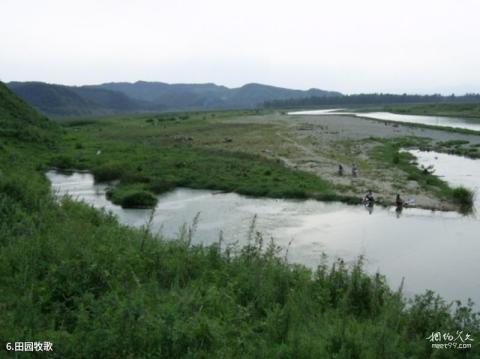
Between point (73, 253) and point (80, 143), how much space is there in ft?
183

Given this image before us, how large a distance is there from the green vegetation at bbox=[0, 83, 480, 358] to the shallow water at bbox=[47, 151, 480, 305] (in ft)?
19.6

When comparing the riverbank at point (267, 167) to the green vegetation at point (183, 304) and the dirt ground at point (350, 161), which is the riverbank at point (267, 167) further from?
the green vegetation at point (183, 304)

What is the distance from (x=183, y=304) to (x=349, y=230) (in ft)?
60.3

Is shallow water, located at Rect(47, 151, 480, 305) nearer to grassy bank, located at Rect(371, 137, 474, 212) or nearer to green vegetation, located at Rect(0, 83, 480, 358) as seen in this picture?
grassy bank, located at Rect(371, 137, 474, 212)

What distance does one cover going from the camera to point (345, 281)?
1367 centimetres

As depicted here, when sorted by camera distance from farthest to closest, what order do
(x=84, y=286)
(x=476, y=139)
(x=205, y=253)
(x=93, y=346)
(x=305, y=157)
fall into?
(x=476, y=139), (x=305, y=157), (x=205, y=253), (x=84, y=286), (x=93, y=346)

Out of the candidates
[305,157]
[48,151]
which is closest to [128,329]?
[305,157]

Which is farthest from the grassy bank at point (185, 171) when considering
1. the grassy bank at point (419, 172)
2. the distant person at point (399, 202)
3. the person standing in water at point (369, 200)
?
the grassy bank at point (419, 172)

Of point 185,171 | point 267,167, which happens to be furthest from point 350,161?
point 185,171

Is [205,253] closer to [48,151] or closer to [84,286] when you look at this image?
[84,286]

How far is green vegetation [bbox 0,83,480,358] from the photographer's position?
8438 millimetres

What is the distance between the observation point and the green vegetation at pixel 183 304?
27.7ft

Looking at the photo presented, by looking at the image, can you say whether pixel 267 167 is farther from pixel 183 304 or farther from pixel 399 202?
pixel 183 304

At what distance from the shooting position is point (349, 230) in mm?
26344
